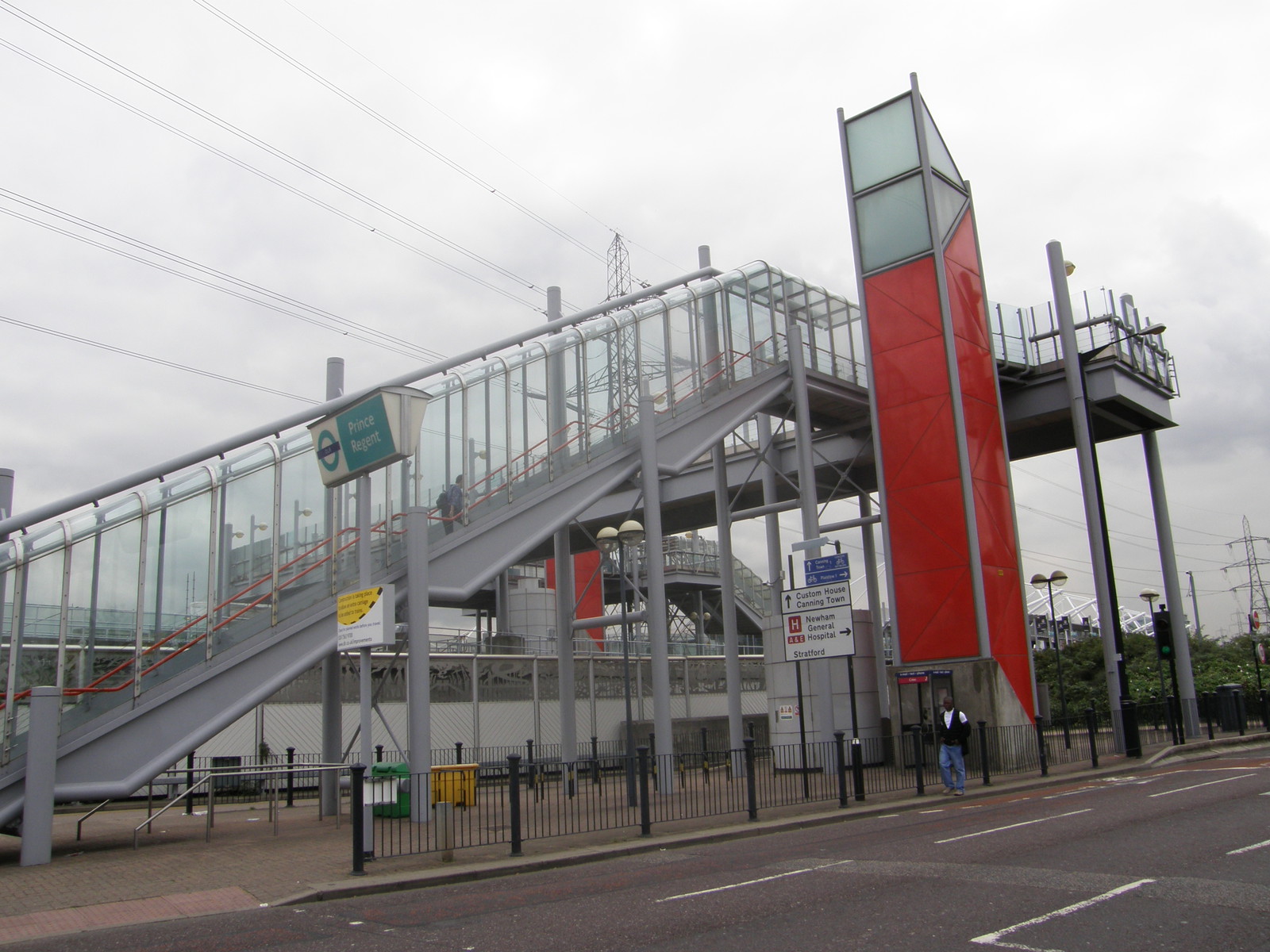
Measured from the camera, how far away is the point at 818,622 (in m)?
17.6

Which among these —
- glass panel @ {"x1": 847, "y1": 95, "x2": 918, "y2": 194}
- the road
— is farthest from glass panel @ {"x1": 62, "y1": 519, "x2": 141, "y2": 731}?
glass panel @ {"x1": 847, "y1": 95, "x2": 918, "y2": 194}

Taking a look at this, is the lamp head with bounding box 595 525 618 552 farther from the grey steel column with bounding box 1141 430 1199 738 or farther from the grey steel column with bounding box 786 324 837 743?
the grey steel column with bounding box 1141 430 1199 738

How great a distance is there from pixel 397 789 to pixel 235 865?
3.78 meters

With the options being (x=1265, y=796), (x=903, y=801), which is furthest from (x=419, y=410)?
(x=1265, y=796)

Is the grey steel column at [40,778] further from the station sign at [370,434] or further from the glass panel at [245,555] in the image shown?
the station sign at [370,434]

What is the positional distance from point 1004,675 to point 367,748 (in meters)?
16.4

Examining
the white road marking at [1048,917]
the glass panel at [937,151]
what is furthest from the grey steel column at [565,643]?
the white road marking at [1048,917]

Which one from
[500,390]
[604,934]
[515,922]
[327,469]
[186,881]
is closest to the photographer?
[604,934]

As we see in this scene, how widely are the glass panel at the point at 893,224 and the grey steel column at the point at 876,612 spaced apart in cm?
728

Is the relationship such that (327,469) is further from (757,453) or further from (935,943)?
(757,453)

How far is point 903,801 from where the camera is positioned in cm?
1738

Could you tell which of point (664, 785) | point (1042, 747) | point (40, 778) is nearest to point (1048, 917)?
point (40, 778)

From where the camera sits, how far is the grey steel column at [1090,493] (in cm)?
2647

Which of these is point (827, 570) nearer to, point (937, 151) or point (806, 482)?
point (806, 482)
